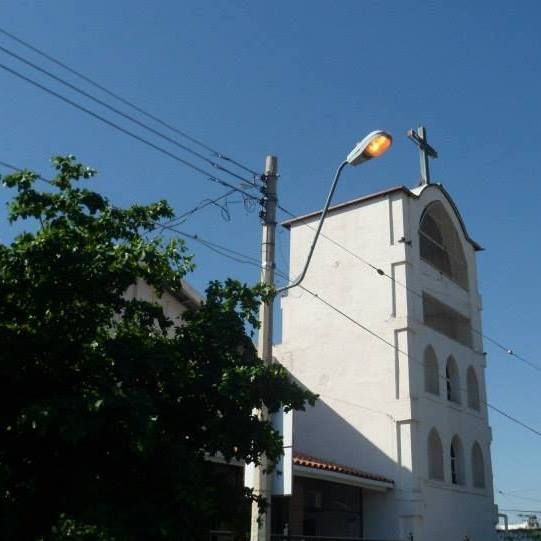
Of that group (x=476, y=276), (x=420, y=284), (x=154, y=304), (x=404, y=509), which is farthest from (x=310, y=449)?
(x=154, y=304)

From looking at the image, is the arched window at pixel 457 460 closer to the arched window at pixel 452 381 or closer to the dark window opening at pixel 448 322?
the arched window at pixel 452 381

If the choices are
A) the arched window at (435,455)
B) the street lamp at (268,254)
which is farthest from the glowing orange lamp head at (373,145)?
the arched window at (435,455)

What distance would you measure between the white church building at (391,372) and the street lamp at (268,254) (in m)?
9.90

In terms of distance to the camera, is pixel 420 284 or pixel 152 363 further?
pixel 420 284

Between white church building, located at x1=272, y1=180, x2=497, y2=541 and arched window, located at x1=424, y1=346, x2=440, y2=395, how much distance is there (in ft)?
0.13

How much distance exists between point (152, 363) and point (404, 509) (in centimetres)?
1617

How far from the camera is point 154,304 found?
10.1 m

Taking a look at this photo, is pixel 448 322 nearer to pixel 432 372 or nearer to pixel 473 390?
pixel 473 390

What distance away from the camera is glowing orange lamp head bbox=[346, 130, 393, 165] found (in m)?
12.3

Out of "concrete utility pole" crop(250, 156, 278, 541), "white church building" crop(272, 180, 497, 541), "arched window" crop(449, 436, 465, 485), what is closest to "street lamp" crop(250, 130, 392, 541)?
"concrete utility pole" crop(250, 156, 278, 541)

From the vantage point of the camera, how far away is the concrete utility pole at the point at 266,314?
11.5 m

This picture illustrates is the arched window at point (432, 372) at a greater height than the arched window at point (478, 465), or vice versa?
the arched window at point (432, 372)

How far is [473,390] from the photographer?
28453mm

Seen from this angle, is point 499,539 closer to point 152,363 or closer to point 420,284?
point 420,284
